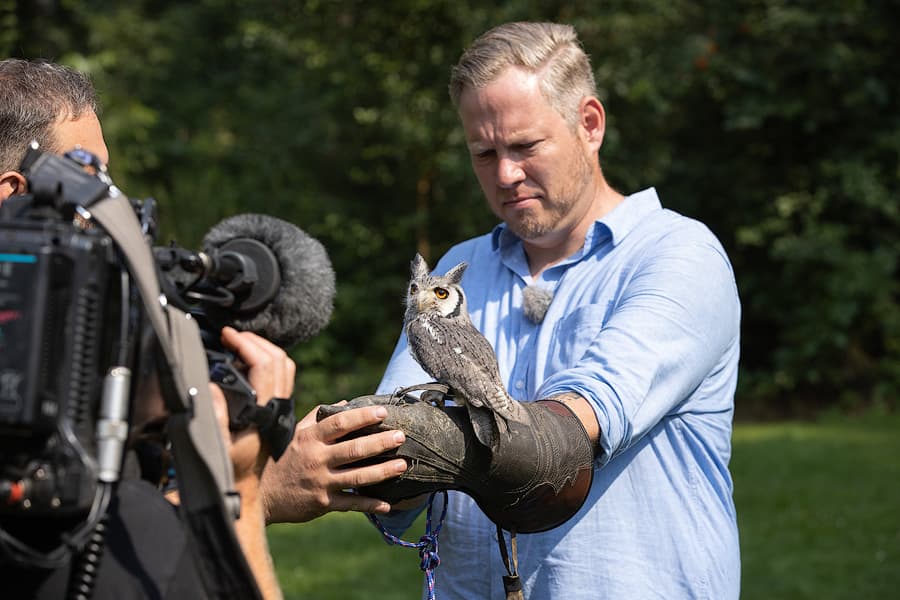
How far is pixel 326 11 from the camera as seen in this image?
12.1m

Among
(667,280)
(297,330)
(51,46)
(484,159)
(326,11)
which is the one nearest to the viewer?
(297,330)

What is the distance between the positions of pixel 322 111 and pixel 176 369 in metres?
12.2

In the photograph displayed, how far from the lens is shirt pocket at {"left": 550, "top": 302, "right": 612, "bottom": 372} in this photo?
2502 millimetres

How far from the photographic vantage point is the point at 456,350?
2293 mm

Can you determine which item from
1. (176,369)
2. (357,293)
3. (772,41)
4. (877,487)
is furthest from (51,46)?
(176,369)

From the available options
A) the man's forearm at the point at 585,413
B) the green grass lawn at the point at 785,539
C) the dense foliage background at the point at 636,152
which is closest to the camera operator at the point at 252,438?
the man's forearm at the point at 585,413

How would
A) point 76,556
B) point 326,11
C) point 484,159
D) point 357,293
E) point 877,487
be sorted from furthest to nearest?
point 357,293
point 326,11
point 877,487
point 484,159
point 76,556

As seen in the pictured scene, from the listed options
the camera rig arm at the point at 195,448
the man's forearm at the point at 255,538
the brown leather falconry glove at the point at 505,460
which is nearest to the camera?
the camera rig arm at the point at 195,448

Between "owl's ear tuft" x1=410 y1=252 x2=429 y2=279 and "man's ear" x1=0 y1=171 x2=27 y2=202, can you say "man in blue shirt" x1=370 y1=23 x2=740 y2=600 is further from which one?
"man's ear" x1=0 y1=171 x2=27 y2=202

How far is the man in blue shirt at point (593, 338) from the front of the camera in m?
2.27

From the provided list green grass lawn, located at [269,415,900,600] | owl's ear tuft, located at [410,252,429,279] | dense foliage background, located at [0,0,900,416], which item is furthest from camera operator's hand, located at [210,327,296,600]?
dense foliage background, located at [0,0,900,416]

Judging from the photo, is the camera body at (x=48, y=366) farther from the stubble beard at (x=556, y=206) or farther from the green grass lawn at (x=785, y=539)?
the green grass lawn at (x=785, y=539)

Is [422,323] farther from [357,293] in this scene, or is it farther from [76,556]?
[357,293]

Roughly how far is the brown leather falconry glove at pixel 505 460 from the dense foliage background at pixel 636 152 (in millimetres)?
9011
